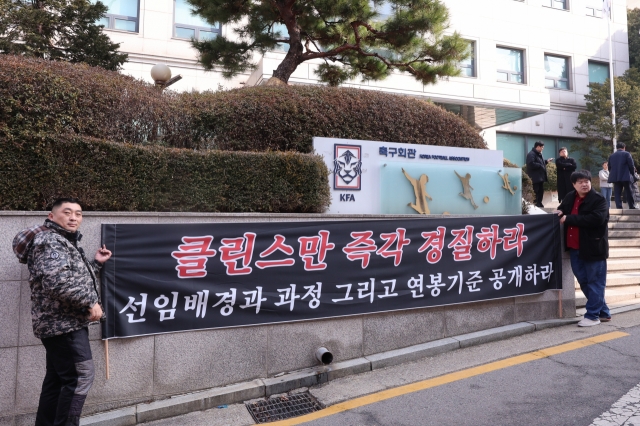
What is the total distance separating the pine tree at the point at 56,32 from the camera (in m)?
9.44

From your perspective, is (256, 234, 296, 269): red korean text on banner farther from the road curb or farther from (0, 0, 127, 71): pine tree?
(0, 0, 127, 71): pine tree

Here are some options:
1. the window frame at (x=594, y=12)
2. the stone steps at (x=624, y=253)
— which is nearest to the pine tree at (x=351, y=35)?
the stone steps at (x=624, y=253)

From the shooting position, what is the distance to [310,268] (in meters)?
5.23

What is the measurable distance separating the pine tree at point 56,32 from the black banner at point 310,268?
23.2 ft

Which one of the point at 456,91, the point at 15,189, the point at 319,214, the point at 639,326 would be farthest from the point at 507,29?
the point at 15,189

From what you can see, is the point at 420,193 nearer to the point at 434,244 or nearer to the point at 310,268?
the point at 434,244

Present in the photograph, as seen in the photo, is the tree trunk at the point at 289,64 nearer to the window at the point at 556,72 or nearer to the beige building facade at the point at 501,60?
the beige building facade at the point at 501,60

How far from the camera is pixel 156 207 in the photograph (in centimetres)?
495

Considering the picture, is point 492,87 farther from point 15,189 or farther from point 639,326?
point 15,189

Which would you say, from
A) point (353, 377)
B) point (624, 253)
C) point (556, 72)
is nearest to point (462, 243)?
point (353, 377)

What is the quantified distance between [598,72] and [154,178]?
2367 centimetres

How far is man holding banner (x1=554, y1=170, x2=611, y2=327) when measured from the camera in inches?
248

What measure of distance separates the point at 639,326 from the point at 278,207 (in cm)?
487

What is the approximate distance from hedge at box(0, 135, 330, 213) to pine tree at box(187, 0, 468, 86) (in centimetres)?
309
